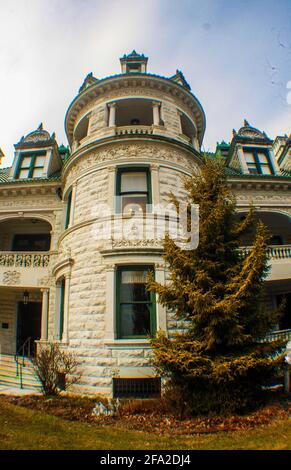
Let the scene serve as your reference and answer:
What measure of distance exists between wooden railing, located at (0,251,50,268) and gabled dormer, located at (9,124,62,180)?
17.0 feet

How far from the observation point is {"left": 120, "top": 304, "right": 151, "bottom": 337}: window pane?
9000 millimetres

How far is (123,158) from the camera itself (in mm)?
11078

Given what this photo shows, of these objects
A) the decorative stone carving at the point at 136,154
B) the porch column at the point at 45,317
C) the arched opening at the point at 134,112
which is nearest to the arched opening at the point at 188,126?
the arched opening at the point at 134,112

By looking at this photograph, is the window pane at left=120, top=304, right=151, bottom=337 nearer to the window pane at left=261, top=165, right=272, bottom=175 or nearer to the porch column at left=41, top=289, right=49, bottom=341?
the porch column at left=41, top=289, right=49, bottom=341

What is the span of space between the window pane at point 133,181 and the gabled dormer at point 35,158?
719 centimetres

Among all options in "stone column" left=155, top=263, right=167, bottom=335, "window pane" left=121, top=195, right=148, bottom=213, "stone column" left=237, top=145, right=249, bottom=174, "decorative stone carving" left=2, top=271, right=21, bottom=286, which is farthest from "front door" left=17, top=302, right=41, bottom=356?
"stone column" left=237, top=145, right=249, bottom=174

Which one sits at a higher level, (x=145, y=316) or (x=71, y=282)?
(x=71, y=282)

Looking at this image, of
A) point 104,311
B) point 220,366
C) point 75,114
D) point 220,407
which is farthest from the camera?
point 75,114

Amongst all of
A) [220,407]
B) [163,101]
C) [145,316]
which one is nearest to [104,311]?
[145,316]

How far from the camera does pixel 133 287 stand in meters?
9.41

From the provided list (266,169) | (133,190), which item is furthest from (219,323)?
(266,169)

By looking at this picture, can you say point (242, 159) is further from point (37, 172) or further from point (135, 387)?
point (135, 387)
